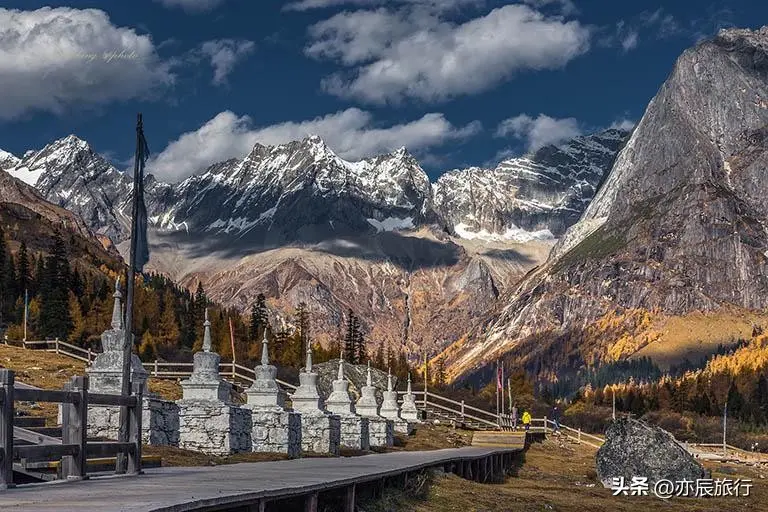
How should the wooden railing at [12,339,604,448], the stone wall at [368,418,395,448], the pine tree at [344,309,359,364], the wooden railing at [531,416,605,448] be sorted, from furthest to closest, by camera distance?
the pine tree at [344,309,359,364] < the wooden railing at [531,416,605,448] < the wooden railing at [12,339,604,448] < the stone wall at [368,418,395,448]

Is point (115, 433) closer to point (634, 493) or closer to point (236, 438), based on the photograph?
point (236, 438)

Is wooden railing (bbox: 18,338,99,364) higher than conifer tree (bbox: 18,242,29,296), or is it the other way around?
conifer tree (bbox: 18,242,29,296)

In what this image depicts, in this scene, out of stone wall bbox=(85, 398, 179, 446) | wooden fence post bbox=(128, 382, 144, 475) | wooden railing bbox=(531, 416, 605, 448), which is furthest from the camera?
wooden railing bbox=(531, 416, 605, 448)

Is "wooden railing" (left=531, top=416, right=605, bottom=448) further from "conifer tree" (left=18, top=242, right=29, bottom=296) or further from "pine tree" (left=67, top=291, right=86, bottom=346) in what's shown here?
"conifer tree" (left=18, top=242, right=29, bottom=296)

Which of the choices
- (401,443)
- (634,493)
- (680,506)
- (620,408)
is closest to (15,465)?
(680,506)

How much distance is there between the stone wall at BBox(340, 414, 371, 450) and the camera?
40.7 meters

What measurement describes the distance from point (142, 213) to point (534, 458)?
40467 millimetres

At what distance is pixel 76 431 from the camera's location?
15789 millimetres

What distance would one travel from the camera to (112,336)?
2666 centimetres

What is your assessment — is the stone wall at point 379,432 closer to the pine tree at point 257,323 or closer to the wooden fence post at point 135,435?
the wooden fence post at point 135,435

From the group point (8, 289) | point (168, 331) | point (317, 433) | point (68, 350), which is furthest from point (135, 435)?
point (168, 331)

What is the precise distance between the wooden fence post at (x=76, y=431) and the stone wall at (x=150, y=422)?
909 cm

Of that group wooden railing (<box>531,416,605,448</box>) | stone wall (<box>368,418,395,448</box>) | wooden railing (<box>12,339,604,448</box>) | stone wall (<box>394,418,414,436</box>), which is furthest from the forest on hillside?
stone wall (<box>368,418,395,448</box>)

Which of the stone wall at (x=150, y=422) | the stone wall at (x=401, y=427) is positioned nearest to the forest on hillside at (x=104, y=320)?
the stone wall at (x=401, y=427)
